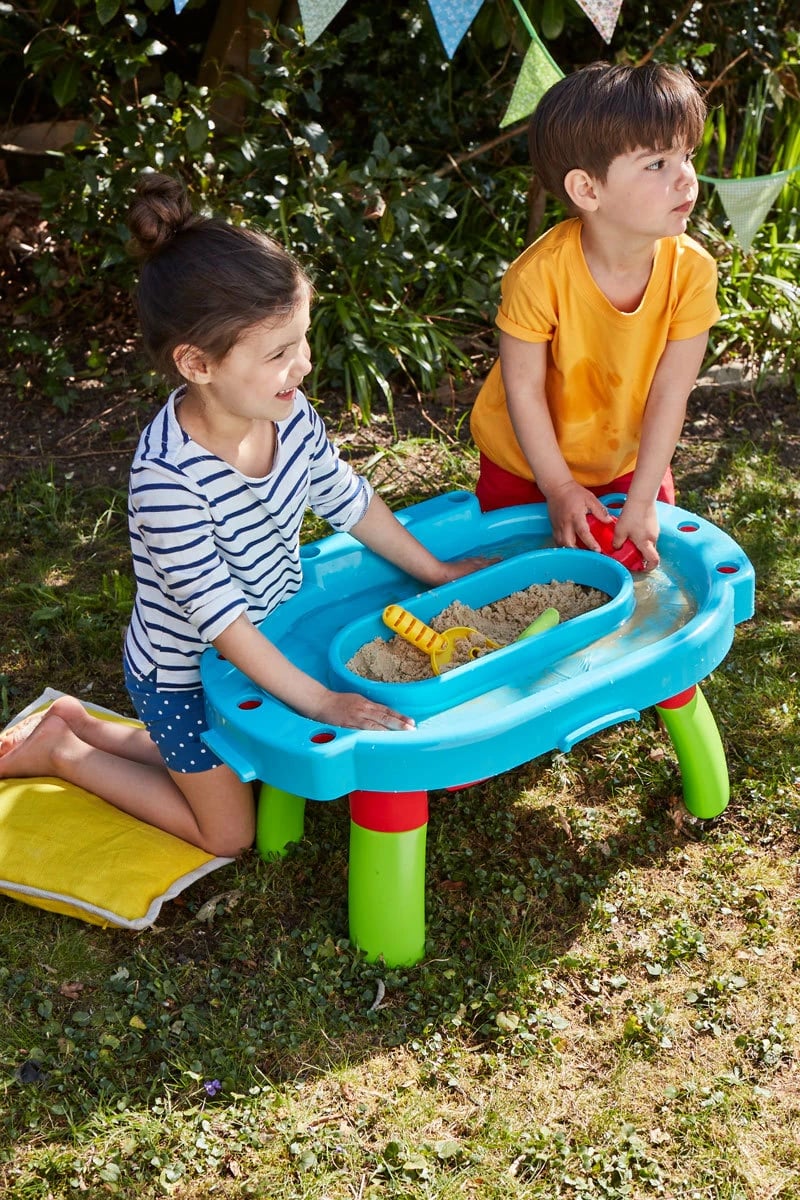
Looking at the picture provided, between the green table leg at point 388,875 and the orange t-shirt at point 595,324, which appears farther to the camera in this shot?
the orange t-shirt at point 595,324

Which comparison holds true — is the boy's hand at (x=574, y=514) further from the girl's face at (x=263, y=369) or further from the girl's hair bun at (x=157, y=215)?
the girl's hair bun at (x=157, y=215)

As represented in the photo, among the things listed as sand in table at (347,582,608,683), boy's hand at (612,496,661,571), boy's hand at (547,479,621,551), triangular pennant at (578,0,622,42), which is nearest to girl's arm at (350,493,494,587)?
sand in table at (347,582,608,683)

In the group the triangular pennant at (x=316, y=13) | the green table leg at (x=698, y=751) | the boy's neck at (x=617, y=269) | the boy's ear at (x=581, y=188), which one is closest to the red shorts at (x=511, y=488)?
the boy's neck at (x=617, y=269)

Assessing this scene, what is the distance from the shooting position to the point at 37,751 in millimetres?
2674

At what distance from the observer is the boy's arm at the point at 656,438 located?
2521mm

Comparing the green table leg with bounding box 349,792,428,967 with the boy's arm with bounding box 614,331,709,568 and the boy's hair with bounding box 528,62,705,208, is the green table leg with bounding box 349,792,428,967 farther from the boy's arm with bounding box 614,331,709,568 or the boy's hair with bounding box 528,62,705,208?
the boy's hair with bounding box 528,62,705,208

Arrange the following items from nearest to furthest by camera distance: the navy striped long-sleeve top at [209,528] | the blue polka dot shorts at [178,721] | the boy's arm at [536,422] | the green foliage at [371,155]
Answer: the navy striped long-sleeve top at [209,528] < the blue polka dot shorts at [178,721] < the boy's arm at [536,422] < the green foliage at [371,155]

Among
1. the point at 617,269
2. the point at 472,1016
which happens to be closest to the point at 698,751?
the point at 472,1016

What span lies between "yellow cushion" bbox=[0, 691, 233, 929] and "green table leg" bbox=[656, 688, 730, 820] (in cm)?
94

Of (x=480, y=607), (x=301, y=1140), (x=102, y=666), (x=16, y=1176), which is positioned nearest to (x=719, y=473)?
(x=480, y=607)

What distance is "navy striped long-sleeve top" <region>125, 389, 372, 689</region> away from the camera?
2.17m

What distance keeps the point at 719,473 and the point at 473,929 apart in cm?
199

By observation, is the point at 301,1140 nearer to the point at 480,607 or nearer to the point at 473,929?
the point at 473,929

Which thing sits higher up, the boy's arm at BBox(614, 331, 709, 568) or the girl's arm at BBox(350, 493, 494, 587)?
the boy's arm at BBox(614, 331, 709, 568)
